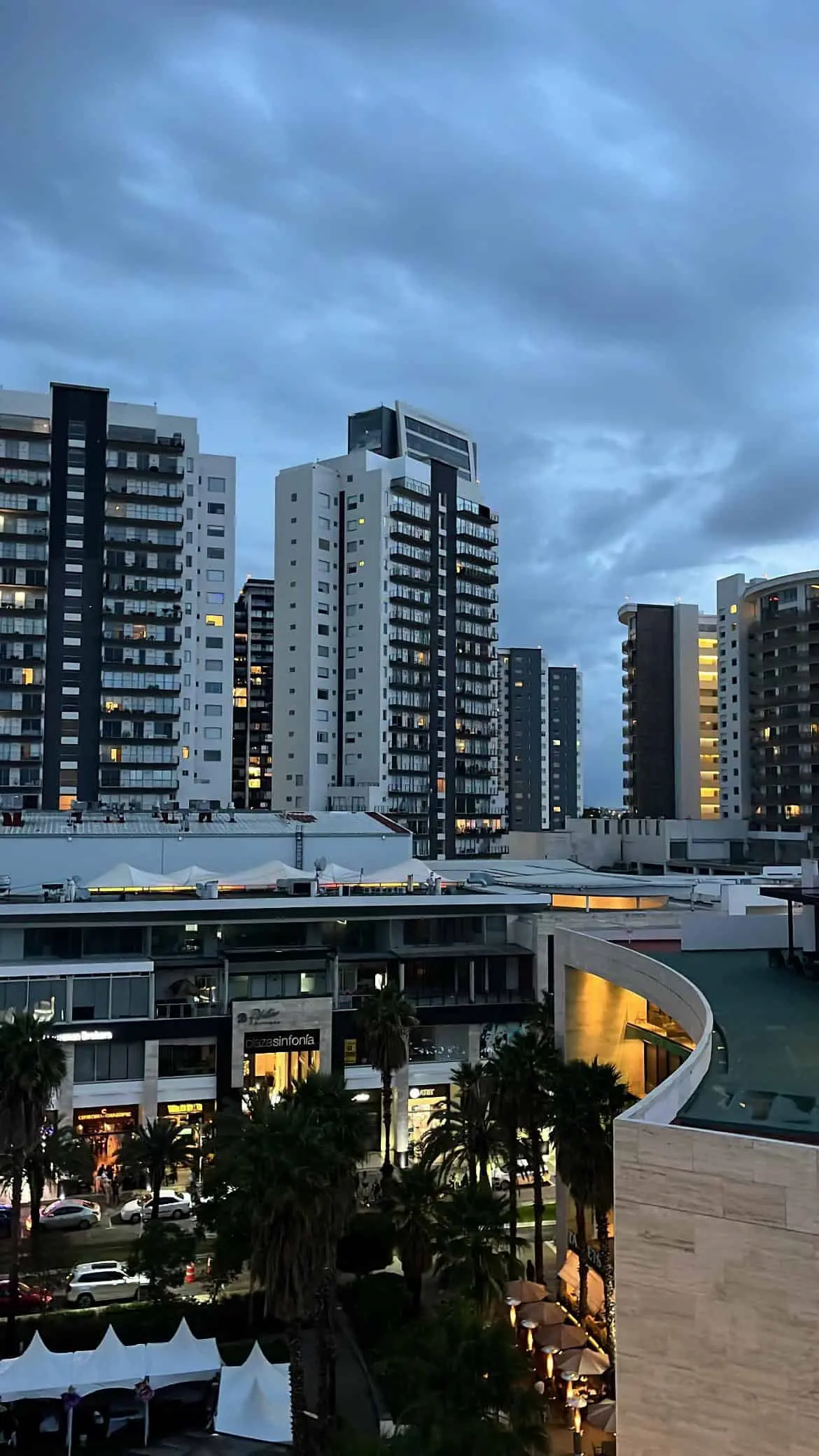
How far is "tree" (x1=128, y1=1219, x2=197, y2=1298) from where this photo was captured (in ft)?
113

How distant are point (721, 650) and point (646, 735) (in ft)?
53.0

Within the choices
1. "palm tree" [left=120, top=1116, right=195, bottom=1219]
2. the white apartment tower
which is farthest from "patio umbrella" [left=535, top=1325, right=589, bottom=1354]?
the white apartment tower

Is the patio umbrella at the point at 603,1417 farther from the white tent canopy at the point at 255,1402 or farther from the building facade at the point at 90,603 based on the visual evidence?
the building facade at the point at 90,603

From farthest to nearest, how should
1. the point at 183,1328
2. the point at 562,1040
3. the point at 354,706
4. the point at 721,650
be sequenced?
the point at 721,650 → the point at 354,706 → the point at 562,1040 → the point at 183,1328

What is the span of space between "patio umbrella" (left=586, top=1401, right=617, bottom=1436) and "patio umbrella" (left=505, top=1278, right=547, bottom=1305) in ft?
15.4

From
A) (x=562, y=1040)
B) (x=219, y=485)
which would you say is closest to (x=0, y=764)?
(x=219, y=485)

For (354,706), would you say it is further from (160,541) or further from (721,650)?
(721,650)

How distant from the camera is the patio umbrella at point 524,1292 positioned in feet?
107

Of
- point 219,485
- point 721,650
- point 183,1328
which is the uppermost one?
point 219,485

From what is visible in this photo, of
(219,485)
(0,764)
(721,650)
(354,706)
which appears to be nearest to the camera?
(0,764)

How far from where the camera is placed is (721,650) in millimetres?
137375

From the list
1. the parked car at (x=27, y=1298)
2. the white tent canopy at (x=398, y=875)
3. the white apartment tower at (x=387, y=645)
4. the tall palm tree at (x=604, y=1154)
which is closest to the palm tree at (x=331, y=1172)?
the tall palm tree at (x=604, y=1154)

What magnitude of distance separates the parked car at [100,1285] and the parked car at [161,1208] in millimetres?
6250

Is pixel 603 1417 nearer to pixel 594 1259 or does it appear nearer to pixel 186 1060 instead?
pixel 594 1259
